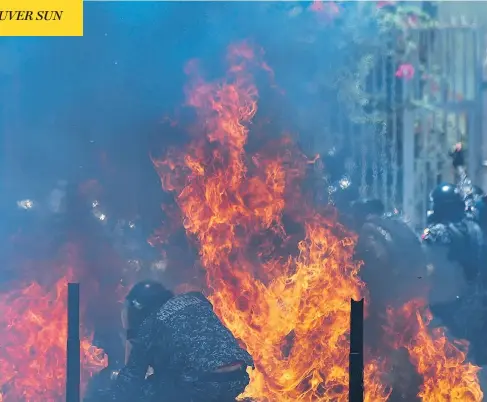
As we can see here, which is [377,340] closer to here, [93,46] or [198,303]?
[198,303]

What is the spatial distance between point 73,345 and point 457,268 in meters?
4.39

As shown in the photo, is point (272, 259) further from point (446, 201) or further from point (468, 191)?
point (468, 191)

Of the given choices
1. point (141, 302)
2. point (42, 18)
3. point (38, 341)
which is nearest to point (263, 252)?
point (141, 302)

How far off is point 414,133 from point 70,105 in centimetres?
407

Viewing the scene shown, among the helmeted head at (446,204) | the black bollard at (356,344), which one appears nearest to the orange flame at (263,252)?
the helmeted head at (446,204)

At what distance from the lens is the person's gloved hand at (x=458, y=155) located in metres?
7.75

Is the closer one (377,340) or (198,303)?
(198,303)

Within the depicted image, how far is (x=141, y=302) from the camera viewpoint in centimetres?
801

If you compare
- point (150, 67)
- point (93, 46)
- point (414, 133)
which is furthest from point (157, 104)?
point (414, 133)

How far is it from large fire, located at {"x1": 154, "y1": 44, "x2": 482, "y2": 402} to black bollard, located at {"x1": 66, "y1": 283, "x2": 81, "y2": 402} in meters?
1.64

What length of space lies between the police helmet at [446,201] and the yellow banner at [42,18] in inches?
178

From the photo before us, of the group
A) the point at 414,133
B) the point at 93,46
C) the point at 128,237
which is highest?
the point at 93,46

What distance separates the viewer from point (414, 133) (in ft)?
25.8

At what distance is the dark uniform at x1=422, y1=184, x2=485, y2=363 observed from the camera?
7805 mm
